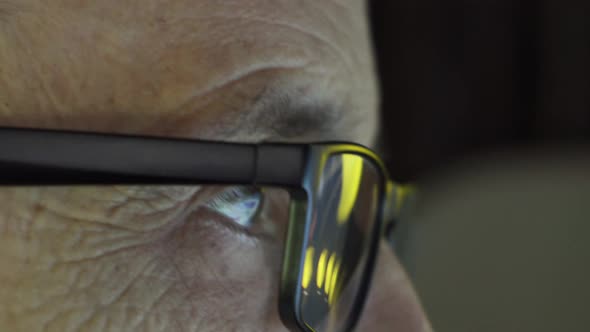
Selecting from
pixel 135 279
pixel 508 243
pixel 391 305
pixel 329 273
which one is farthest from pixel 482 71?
pixel 135 279

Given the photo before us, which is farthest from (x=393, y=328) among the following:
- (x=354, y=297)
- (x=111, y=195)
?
(x=111, y=195)

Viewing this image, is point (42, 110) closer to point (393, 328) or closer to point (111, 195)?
point (111, 195)

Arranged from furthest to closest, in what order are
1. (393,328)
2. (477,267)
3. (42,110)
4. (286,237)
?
(477,267) → (393,328) → (286,237) → (42,110)

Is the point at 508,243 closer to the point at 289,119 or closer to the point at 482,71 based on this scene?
the point at 482,71

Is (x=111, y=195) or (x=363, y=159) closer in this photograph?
(x=111, y=195)

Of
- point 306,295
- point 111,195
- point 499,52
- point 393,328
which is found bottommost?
point 499,52

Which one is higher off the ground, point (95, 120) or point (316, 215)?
point (95, 120)

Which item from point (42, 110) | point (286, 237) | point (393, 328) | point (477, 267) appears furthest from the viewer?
point (477, 267)

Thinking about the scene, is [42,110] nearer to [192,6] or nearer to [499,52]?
[192,6]
